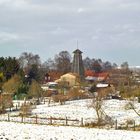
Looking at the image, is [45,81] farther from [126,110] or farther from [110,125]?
[110,125]

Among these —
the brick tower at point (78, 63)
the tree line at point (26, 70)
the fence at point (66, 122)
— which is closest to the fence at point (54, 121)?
the fence at point (66, 122)

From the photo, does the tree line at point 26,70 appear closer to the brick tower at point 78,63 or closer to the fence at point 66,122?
→ the brick tower at point 78,63

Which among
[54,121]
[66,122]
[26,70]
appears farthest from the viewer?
[26,70]

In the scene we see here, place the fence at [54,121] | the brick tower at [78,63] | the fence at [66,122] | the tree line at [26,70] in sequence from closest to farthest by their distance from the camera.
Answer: the fence at [66,122] < the fence at [54,121] < the tree line at [26,70] < the brick tower at [78,63]

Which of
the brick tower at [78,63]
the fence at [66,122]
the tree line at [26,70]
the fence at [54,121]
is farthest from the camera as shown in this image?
the brick tower at [78,63]

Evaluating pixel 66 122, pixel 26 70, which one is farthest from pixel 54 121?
pixel 26 70

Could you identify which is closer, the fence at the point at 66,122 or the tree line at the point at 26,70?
the fence at the point at 66,122

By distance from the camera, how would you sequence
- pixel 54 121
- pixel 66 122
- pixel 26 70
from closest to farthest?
pixel 66 122 → pixel 54 121 → pixel 26 70

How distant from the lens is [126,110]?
54656 millimetres

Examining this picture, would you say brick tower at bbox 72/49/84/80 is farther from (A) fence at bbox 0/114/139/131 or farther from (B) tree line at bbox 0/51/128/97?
(A) fence at bbox 0/114/139/131

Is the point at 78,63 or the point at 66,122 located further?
the point at 78,63

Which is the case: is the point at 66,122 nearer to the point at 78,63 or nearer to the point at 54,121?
the point at 54,121

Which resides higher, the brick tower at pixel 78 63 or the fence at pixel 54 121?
the brick tower at pixel 78 63

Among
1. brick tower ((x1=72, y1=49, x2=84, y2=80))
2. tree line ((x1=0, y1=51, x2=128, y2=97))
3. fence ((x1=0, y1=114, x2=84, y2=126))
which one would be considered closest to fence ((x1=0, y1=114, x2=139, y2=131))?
fence ((x1=0, y1=114, x2=84, y2=126))
